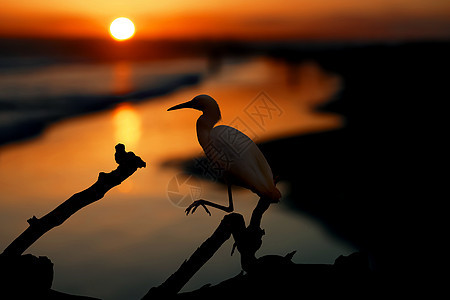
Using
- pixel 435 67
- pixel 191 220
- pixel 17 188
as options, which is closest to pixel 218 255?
pixel 191 220

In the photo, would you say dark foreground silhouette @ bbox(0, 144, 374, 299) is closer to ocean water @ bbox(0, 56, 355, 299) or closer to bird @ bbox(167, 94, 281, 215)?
bird @ bbox(167, 94, 281, 215)

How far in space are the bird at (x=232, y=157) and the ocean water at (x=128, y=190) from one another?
252cm

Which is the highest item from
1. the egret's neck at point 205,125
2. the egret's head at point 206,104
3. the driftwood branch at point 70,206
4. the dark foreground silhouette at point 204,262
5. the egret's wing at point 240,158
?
the egret's head at point 206,104

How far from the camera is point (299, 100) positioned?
24.4 m

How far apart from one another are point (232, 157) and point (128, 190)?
560cm

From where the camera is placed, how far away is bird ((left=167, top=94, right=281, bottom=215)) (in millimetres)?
4438

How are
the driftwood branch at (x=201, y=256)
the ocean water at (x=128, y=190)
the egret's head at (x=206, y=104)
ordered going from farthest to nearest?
the ocean water at (x=128, y=190)
the egret's head at (x=206, y=104)
the driftwood branch at (x=201, y=256)

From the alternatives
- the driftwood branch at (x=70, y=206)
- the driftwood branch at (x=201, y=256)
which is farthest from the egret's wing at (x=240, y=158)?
the driftwood branch at (x=70, y=206)

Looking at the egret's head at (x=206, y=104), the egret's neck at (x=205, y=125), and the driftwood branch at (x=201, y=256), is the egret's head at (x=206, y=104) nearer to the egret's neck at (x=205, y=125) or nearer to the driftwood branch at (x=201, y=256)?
the egret's neck at (x=205, y=125)

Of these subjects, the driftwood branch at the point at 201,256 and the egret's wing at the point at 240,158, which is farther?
the egret's wing at the point at 240,158

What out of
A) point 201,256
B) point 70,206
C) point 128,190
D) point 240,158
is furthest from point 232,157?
point 128,190

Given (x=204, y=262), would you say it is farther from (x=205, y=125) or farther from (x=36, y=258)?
(x=205, y=125)

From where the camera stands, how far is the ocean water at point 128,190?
7266mm

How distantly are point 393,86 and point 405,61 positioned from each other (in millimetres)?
16385
